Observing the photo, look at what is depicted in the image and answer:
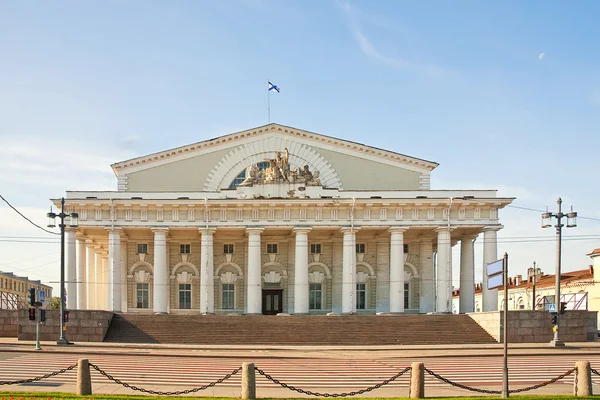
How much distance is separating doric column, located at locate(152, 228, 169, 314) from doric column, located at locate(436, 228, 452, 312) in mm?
20617

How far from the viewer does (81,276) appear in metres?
54.6

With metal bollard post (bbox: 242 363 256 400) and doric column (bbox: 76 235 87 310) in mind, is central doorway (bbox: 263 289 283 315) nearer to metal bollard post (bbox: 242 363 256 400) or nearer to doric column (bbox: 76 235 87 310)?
doric column (bbox: 76 235 87 310)

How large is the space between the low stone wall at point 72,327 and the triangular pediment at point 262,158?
52.6 feet

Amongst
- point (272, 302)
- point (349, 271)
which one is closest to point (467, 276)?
point (349, 271)

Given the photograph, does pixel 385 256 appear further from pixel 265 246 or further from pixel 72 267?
pixel 72 267

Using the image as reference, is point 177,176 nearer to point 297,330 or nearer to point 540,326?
point 297,330

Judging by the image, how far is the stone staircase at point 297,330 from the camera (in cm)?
4366

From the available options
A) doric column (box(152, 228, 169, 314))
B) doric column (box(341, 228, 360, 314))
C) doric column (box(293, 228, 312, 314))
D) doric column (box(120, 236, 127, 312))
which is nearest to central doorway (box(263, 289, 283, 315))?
doric column (box(293, 228, 312, 314))

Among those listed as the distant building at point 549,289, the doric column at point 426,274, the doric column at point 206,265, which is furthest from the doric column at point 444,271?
the doric column at point 206,265

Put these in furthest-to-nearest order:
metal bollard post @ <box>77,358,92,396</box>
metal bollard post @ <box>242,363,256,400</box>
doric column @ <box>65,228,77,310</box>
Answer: doric column @ <box>65,228,77,310</box>, metal bollard post @ <box>77,358,92,396</box>, metal bollard post @ <box>242,363,256,400</box>

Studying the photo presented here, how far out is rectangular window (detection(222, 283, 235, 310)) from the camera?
59022 mm

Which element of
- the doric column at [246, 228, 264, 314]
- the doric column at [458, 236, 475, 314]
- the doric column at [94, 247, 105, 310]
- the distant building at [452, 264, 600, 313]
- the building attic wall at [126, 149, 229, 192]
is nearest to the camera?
the doric column at [246, 228, 264, 314]

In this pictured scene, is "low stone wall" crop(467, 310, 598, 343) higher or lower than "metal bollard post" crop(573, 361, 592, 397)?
lower

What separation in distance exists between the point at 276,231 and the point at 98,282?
664 inches
